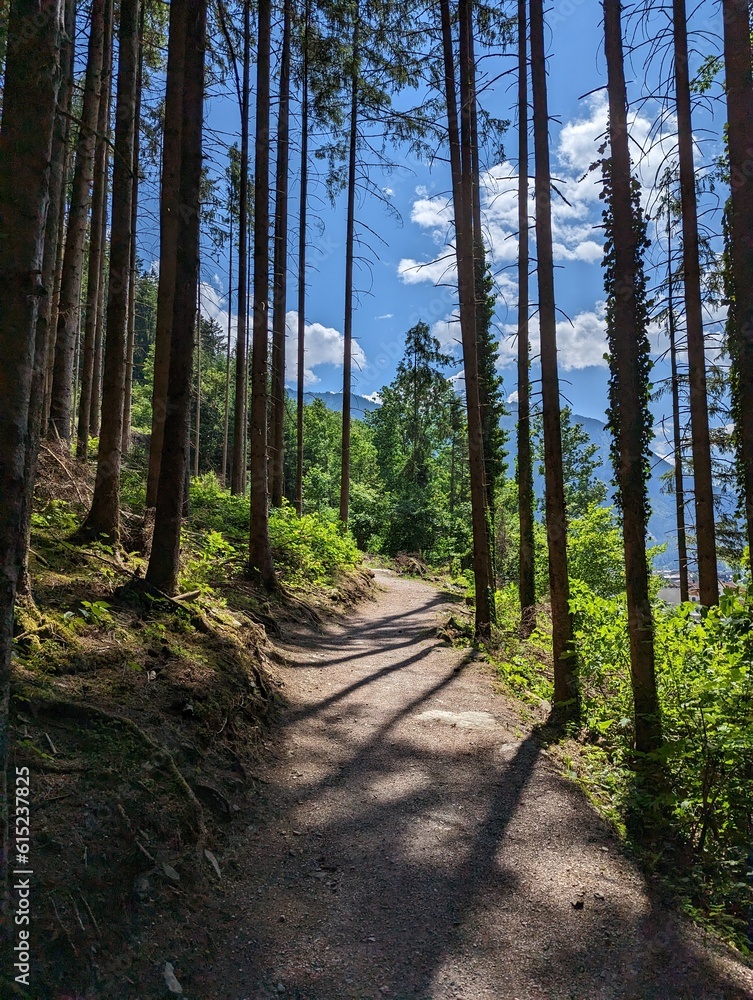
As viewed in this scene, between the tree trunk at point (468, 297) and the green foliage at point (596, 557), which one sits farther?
the green foliage at point (596, 557)

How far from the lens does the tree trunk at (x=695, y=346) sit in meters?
9.73

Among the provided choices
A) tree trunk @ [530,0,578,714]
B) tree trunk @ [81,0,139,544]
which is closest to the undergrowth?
tree trunk @ [530,0,578,714]

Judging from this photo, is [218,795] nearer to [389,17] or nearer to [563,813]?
[563,813]

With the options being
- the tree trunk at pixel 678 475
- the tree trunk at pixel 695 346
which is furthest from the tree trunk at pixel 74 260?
the tree trunk at pixel 678 475

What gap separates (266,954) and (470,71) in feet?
41.3

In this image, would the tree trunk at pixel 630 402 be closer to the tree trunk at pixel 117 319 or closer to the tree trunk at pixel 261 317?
the tree trunk at pixel 117 319

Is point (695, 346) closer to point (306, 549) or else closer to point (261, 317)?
point (261, 317)

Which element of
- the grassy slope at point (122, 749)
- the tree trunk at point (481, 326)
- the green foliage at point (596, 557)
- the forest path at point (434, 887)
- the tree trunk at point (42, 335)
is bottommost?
the forest path at point (434, 887)

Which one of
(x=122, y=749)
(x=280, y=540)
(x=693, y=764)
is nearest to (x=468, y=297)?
(x=280, y=540)

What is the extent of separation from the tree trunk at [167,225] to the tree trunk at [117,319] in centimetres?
108

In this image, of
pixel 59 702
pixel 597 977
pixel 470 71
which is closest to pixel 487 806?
pixel 597 977

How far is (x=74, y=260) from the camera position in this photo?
939 centimetres

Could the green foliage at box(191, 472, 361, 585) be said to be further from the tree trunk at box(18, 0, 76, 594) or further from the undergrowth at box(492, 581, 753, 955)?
the undergrowth at box(492, 581, 753, 955)

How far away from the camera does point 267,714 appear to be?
548 cm
